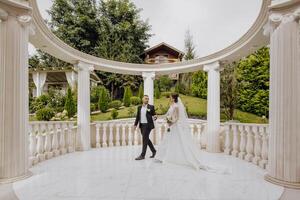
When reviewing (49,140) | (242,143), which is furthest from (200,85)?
(49,140)

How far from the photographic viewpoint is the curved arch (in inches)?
171

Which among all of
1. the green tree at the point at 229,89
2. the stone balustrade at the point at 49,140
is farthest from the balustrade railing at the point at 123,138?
the green tree at the point at 229,89

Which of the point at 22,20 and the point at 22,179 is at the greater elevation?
the point at 22,20

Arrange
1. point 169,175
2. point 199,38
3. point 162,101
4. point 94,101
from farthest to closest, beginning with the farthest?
1. point 199,38
2. point 162,101
3. point 94,101
4. point 169,175

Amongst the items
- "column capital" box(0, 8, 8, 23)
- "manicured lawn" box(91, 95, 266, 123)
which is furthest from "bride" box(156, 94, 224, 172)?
"manicured lawn" box(91, 95, 266, 123)

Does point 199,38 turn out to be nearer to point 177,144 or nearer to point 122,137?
point 122,137

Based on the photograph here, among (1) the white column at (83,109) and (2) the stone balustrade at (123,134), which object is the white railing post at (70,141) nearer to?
(1) the white column at (83,109)

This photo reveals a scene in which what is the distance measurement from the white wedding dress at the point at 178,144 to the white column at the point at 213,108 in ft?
5.93

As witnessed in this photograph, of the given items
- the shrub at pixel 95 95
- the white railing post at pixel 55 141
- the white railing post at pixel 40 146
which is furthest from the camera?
the shrub at pixel 95 95

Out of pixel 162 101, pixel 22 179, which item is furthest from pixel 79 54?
pixel 162 101

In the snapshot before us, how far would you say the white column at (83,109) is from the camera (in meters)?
6.74

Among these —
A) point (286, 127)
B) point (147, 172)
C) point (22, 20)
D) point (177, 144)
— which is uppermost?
point (22, 20)

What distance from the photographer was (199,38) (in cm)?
2552

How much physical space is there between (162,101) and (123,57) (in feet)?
18.3
